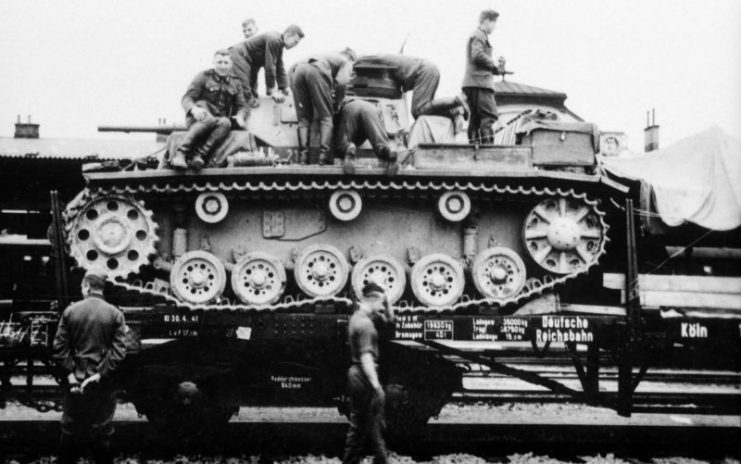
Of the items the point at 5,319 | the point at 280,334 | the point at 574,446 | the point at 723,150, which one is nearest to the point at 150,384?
the point at 280,334

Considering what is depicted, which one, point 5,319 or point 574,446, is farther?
point 5,319

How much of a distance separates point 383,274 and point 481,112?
10.9 feet

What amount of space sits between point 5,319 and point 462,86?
27.1ft

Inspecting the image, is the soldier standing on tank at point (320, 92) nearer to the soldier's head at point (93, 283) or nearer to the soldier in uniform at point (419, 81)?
the soldier in uniform at point (419, 81)

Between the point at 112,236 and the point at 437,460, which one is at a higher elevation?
the point at 112,236

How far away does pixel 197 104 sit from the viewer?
1055cm

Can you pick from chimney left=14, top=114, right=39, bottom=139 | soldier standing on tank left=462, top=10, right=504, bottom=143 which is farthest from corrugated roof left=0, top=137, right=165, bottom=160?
soldier standing on tank left=462, top=10, right=504, bottom=143

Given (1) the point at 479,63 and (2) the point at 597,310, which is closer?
(2) the point at 597,310

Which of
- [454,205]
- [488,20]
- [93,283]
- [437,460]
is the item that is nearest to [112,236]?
[93,283]

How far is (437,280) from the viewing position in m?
9.84

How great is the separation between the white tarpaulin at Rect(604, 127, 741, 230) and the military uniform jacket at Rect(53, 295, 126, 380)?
720 centimetres

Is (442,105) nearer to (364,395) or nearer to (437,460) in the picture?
(364,395)

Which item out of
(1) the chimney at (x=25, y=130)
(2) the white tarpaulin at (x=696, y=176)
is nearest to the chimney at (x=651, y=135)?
(2) the white tarpaulin at (x=696, y=176)

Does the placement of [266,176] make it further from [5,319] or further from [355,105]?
[5,319]
